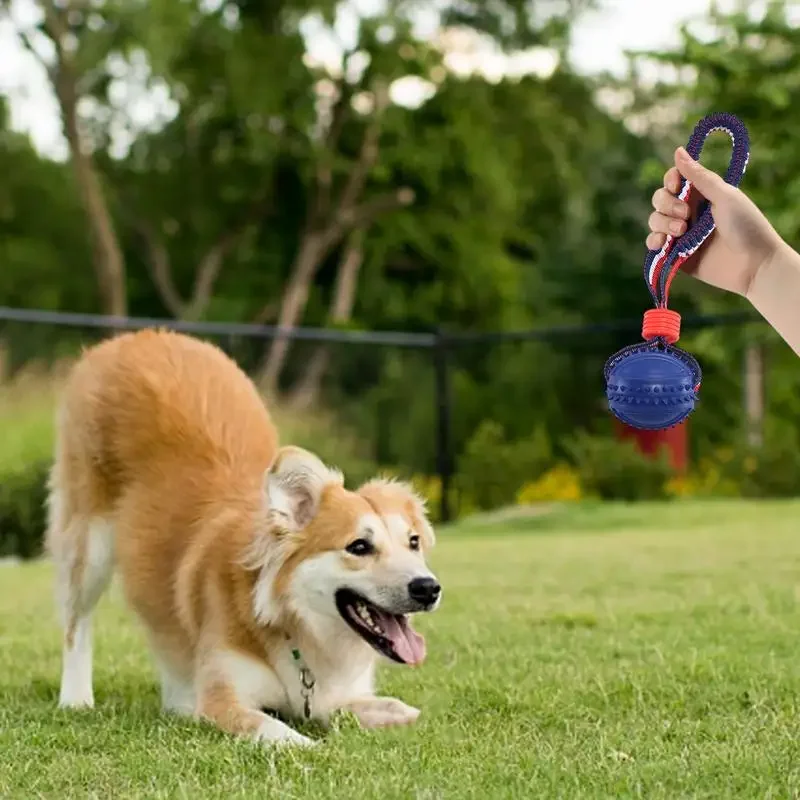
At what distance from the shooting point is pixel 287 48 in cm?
2203

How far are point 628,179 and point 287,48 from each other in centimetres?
738

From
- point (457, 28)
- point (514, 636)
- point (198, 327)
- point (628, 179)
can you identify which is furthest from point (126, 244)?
point (514, 636)

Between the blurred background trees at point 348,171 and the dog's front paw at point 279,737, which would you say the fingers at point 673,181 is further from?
the blurred background trees at point 348,171

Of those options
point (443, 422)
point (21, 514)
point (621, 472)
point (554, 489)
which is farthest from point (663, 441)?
point (21, 514)

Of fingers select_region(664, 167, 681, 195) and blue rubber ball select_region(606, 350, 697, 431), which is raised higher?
fingers select_region(664, 167, 681, 195)

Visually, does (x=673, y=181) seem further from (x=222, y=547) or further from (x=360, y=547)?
(x=222, y=547)

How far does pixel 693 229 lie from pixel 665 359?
310 millimetres

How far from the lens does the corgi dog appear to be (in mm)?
3531

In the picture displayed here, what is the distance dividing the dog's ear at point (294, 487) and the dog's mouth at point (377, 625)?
280mm

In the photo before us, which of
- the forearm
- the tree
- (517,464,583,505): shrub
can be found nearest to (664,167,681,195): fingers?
the forearm

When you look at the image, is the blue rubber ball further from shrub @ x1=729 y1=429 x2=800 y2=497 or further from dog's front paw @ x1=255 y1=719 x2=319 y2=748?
shrub @ x1=729 y1=429 x2=800 y2=497

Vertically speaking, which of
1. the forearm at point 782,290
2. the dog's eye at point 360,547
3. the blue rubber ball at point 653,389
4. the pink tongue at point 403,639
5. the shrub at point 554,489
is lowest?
the shrub at point 554,489

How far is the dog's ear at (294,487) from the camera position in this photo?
11.8 ft

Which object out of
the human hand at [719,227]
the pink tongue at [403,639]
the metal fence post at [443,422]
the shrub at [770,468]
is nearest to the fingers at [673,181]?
the human hand at [719,227]
